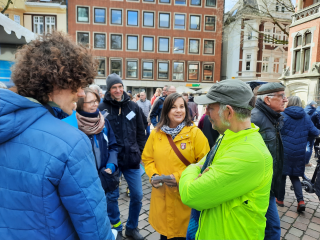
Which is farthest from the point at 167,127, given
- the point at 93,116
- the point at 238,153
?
the point at 238,153

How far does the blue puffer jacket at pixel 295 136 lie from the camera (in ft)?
13.7

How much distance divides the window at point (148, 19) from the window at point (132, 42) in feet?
6.89

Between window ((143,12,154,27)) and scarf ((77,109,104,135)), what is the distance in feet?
90.7

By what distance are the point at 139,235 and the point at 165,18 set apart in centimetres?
2863

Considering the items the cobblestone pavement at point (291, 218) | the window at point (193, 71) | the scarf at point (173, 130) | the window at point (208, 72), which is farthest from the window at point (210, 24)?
the scarf at point (173, 130)

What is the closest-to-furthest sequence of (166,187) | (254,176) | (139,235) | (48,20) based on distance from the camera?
(254,176)
(166,187)
(139,235)
(48,20)

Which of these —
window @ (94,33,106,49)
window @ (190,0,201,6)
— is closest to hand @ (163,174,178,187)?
window @ (94,33,106,49)

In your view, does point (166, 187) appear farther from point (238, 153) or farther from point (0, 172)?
point (0, 172)

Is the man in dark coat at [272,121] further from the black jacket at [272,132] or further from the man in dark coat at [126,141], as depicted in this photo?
the man in dark coat at [126,141]

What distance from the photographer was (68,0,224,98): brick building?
88.4 feet

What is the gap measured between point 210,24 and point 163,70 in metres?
8.43

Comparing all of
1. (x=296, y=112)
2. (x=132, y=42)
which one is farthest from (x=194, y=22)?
(x=296, y=112)

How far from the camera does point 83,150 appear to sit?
110 cm

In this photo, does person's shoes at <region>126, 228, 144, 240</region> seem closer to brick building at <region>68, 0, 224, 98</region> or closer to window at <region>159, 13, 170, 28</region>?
brick building at <region>68, 0, 224, 98</region>
